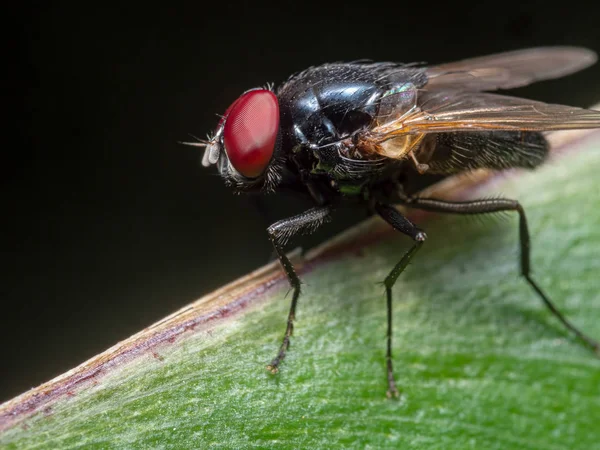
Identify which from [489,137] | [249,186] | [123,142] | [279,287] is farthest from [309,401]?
[123,142]

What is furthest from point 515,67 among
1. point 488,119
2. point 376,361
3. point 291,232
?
point 376,361

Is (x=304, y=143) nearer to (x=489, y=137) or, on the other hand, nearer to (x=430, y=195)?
(x=430, y=195)

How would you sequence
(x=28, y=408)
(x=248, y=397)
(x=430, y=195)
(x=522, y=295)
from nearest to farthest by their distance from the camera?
1. (x=28, y=408)
2. (x=248, y=397)
3. (x=522, y=295)
4. (x=430, y=195)

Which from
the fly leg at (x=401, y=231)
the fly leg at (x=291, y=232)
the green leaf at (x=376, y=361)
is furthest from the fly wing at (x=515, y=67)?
the fly leg at (x=291, y=232)

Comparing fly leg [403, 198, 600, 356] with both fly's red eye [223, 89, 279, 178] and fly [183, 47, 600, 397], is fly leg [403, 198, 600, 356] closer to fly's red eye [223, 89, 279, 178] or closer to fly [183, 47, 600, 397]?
fly [183, 47, 600, 397]

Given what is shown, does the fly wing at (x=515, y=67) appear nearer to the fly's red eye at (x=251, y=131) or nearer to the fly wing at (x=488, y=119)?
the fly wing at (x=488, y=119)
